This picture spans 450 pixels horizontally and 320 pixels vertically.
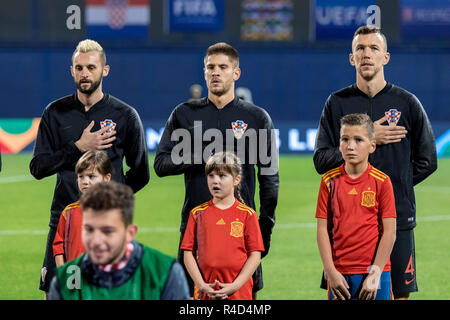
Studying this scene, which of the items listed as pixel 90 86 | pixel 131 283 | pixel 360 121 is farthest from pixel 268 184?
pixel 131 283

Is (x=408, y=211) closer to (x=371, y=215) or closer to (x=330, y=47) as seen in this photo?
(x=371, y=215)

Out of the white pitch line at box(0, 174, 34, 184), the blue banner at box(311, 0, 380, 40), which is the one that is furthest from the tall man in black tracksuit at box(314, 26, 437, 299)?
the blue banner at box(311, 0, 380, 40)

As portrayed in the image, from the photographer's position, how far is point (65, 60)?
1168 inches

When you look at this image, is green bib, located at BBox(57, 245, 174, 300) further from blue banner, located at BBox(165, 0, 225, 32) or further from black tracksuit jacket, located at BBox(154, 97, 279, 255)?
blue banner, located at BBox(165, 0, 225, 32)

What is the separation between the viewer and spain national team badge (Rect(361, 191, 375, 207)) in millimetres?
5395

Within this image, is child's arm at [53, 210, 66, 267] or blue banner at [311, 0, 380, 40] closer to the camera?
child's arm at [53, 210, 66, 267]

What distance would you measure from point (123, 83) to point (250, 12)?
21.1 ft

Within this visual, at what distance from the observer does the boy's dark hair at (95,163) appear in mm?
5449

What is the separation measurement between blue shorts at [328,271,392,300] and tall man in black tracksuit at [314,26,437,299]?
0.48 meters

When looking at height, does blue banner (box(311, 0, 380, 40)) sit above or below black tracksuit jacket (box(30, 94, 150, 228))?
above

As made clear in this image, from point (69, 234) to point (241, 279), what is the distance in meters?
1.30

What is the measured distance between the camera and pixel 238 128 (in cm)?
599

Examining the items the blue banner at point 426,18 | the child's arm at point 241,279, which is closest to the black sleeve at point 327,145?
the child's arm at point 241,279
